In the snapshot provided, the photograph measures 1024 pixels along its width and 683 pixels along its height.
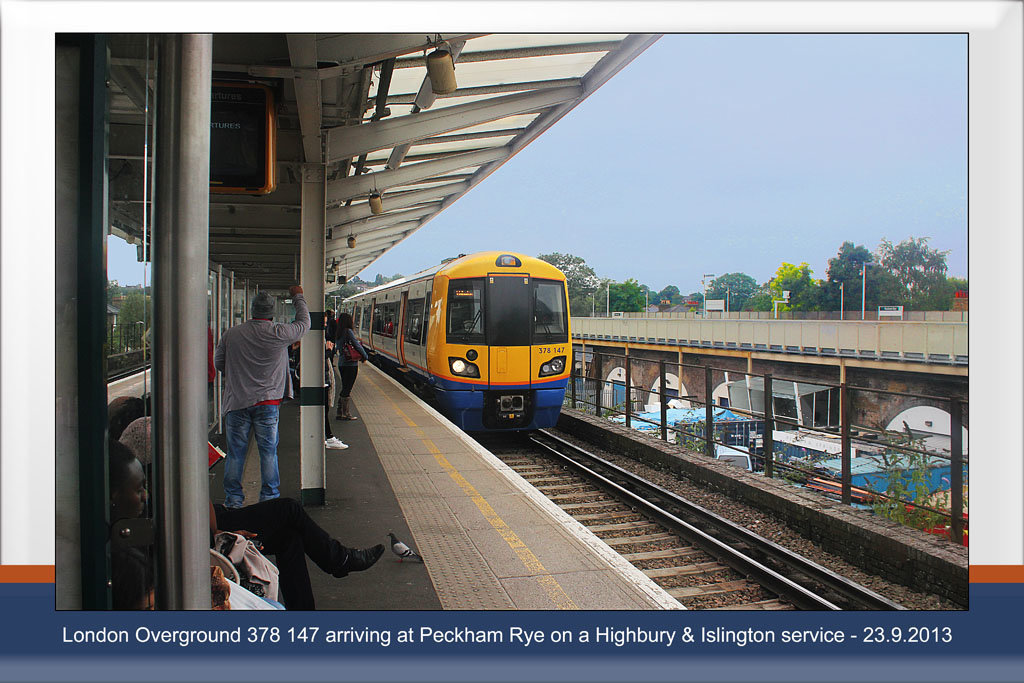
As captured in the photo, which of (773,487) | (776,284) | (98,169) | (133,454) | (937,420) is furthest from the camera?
(776,284)

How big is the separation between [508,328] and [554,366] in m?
0.89

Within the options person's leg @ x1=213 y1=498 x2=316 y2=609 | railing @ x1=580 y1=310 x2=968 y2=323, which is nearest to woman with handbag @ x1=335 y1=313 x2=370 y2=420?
railing @ x1=580 y1=310 x2=968 y2=323

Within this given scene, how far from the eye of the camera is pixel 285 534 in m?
3.19

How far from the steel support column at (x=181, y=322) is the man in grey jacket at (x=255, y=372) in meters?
2.08

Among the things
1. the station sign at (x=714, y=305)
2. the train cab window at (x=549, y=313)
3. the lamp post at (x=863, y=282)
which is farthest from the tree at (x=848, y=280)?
the train cab window at (x=549, y=313)

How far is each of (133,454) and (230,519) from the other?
0.51m

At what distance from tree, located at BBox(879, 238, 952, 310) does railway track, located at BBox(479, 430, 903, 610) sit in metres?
2.06

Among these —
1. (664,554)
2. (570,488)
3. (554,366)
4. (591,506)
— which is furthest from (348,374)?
(664,554)

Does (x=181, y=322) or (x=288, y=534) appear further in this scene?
(x=288, y=534)

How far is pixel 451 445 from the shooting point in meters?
7.61

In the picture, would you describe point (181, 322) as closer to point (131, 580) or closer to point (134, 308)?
point (134, 308)

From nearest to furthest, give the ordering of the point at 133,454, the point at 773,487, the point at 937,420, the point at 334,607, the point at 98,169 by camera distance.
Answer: the point at 98,169 → the point at 133,454 → the point at 334,607 → the point at 937,420 → the point at 773,487
